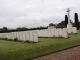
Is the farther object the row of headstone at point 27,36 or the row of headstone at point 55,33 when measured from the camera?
the row of headstone at point 55,33

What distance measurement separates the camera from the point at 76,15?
31.8 meters

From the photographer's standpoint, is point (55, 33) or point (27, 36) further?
point (55, 33)

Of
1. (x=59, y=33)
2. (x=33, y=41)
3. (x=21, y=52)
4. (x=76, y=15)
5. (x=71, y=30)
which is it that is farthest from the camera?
(x=76, y=15)

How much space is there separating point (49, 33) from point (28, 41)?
14.4 feet

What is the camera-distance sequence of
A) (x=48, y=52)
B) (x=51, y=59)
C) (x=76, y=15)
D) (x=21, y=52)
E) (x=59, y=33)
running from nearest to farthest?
(x=51, y=59), (x=21, y=52), (x=48, y=52), (x=59, y=33), (x=76, y=15)

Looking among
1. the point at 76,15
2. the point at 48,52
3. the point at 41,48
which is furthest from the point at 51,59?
the point at 76,15

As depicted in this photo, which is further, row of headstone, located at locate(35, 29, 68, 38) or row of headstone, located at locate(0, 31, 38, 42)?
row of headstone, located at locate(35, 29, 68, 38)

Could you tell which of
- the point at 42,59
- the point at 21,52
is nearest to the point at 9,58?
the point at 21,52

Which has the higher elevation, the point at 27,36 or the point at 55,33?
the point at 55,33

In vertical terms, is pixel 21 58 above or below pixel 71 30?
below

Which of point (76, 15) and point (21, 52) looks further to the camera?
point (76, 15)

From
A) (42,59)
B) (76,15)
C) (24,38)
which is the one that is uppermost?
(76,15)

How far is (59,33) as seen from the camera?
1398cm

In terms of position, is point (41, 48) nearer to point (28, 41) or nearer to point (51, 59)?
point (51, 59)
